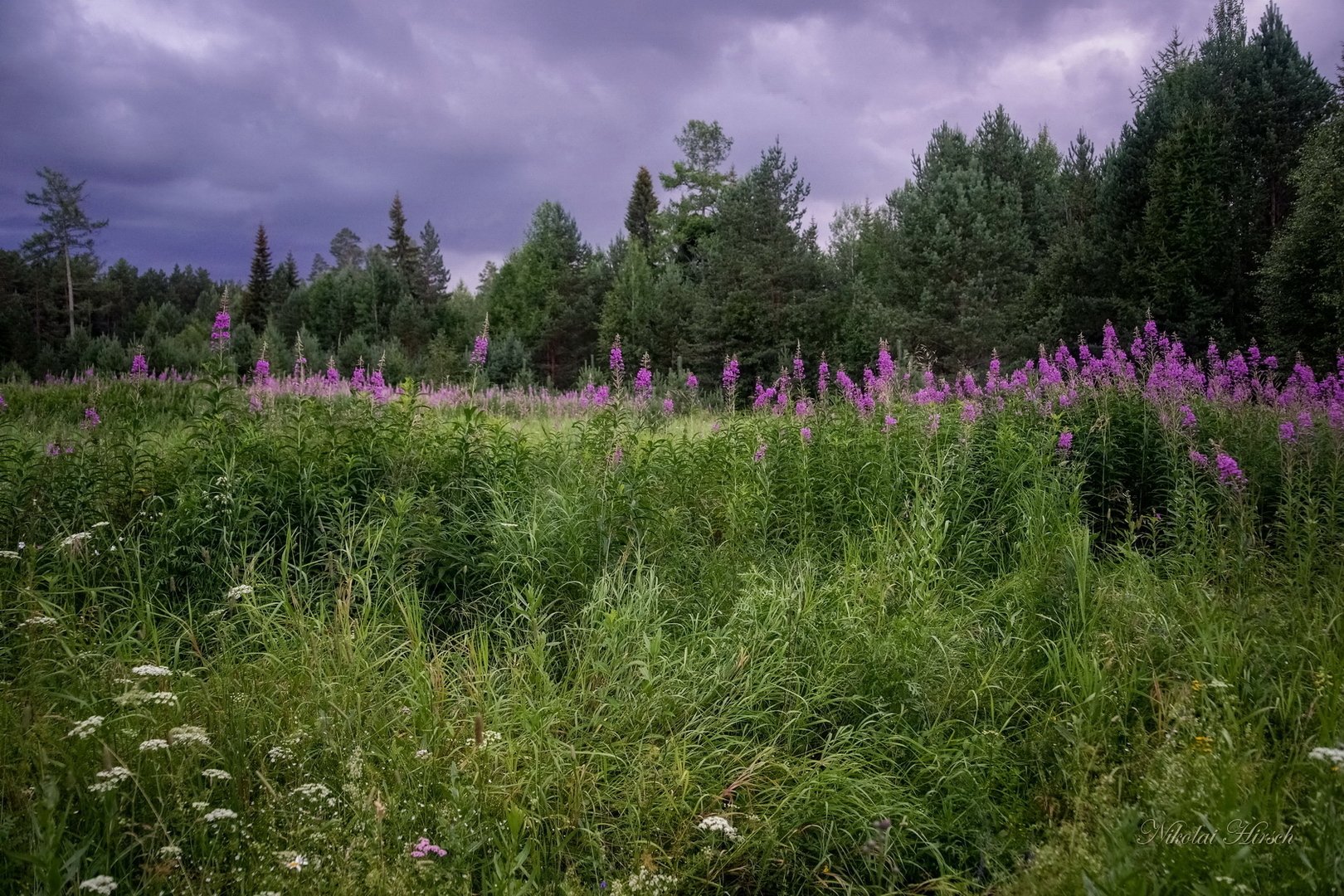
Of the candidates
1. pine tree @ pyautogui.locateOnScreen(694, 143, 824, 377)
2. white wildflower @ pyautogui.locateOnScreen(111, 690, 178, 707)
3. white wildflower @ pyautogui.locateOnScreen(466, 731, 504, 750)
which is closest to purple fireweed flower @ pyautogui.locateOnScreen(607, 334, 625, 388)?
white wildflower @ pyautogui.locateOnScreen(466, 731, 504, 750)

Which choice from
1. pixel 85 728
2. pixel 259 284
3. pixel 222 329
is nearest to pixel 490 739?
pixel 85 728

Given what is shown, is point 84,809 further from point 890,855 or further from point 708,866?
point 890,855

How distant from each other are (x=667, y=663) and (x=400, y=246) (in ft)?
158

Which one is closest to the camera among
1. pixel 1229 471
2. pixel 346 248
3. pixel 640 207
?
pixel 1229 471

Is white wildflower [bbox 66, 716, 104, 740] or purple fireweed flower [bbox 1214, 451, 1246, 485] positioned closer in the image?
white wildflower [bbox 66, 716, 104, 740]

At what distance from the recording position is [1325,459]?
4.89 meters

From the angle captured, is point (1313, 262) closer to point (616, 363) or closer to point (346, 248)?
point (616, 363)

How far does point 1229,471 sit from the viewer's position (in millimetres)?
4000

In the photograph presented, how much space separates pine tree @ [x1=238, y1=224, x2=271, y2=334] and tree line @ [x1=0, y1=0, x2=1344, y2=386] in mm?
7727

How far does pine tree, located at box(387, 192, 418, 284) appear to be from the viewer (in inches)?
1781

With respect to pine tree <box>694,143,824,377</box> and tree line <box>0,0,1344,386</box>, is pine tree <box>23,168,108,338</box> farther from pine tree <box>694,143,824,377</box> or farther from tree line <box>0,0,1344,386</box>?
pine tree <box>694,143,824,377</box>

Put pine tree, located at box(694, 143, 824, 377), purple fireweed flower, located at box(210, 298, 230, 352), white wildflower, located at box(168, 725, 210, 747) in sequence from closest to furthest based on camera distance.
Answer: white wildflower, located at box(168, 725, 210, 747) < purple fireweed flower, located at box(210, 298, 230, 352) < pine tree, located at box(694, 143, 824, 377)

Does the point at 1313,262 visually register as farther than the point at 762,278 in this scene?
No

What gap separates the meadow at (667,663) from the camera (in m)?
2.15
